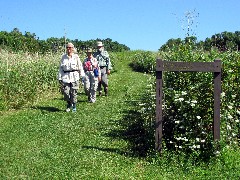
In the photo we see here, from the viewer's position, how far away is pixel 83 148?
8062 mm

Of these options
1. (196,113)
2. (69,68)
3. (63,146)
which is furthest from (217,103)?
(69,68)

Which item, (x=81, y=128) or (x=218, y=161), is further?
(x=81, y=128)

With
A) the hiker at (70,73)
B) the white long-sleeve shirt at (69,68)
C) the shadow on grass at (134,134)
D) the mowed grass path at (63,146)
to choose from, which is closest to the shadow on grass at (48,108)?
the mowed grass path at (63,146)

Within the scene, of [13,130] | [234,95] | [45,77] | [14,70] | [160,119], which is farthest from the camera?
[45,77]

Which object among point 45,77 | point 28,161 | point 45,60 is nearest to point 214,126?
point 28,161

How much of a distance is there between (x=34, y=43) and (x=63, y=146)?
3086 centimetres

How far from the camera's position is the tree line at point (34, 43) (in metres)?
20.8

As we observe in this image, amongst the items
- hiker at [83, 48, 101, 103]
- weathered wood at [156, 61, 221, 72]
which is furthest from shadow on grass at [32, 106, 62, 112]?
weathered wood at [156, 61, 221, 72]

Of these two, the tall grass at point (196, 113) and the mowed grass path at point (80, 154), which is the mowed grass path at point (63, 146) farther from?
the tall grass at point (196, 113)

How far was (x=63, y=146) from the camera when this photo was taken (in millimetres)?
8234

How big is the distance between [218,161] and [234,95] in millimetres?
1467

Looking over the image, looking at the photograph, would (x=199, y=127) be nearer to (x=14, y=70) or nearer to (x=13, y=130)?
(x=13, y=130)

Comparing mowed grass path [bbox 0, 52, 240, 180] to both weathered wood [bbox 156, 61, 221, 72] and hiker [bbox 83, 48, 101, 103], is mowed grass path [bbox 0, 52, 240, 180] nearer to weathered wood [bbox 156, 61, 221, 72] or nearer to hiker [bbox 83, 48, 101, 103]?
weathered wood [bbox 156, 61, 221, 72]

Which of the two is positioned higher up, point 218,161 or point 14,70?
point 14,70
